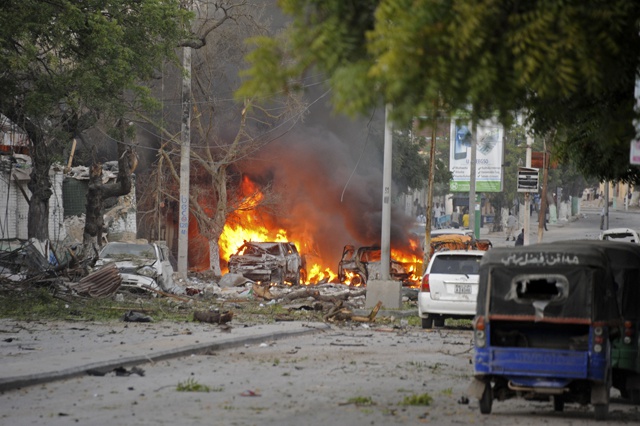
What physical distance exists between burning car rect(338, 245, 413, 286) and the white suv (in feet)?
45.9

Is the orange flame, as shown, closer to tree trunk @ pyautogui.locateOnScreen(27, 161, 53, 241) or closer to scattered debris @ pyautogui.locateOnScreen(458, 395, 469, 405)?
tree trunk @ pyautogui.locateOnScreen(27, 161, 53, 241)

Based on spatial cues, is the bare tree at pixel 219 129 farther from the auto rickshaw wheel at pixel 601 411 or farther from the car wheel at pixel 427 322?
the auto rickshaw wheel at pixel 601 411

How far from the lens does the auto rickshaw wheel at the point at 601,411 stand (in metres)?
10.8

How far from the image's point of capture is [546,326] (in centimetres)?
1120

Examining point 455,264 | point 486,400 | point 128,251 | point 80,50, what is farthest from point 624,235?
point 486,400

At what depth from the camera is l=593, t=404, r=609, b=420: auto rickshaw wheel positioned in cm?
1075

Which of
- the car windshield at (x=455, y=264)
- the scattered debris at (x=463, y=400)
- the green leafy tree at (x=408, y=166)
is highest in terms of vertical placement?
the green leafy tree at (x=408, y=166)

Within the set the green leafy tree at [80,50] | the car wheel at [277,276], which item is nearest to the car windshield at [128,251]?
the green leafy tree at [80,50]

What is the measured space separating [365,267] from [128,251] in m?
9.60

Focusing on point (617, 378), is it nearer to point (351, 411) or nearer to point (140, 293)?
point (351, 411)

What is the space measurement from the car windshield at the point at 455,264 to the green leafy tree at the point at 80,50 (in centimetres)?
883

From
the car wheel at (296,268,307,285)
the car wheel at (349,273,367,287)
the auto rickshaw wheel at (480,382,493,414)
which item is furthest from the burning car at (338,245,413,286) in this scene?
the auto rickshaw wheel at (480,382,493,414)

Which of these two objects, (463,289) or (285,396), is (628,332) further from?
(463,289)

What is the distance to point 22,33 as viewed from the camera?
930 inches
